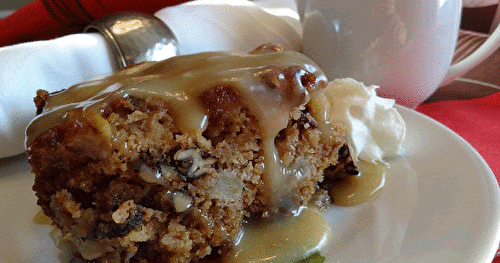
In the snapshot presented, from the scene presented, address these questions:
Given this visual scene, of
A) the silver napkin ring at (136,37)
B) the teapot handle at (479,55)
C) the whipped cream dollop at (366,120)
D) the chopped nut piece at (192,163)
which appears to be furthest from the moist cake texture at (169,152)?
the teapot handle at (479,55)

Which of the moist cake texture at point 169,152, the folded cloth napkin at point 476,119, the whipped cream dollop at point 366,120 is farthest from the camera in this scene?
the folded cloth napkin at point 476,119

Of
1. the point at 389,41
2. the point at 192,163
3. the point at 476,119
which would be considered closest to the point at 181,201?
the point at 192,163

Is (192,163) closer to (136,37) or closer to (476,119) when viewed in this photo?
(136,37)

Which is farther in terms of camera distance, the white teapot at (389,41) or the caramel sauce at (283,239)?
the white teapot at (389,41)

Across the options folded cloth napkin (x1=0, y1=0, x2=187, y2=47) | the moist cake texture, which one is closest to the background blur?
folded cloth napkin (x1=0, y1=0, x2=187, y2=47)

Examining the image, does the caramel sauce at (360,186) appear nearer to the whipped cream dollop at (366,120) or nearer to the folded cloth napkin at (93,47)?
the whipped cream dollop at (366,120)

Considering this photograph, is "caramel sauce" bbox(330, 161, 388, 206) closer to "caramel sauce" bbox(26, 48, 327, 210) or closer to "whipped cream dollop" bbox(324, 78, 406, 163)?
"whipped cream dollop" bbox(324, 78, 406, 163)

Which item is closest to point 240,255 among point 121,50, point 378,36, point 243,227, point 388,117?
point 243,227
